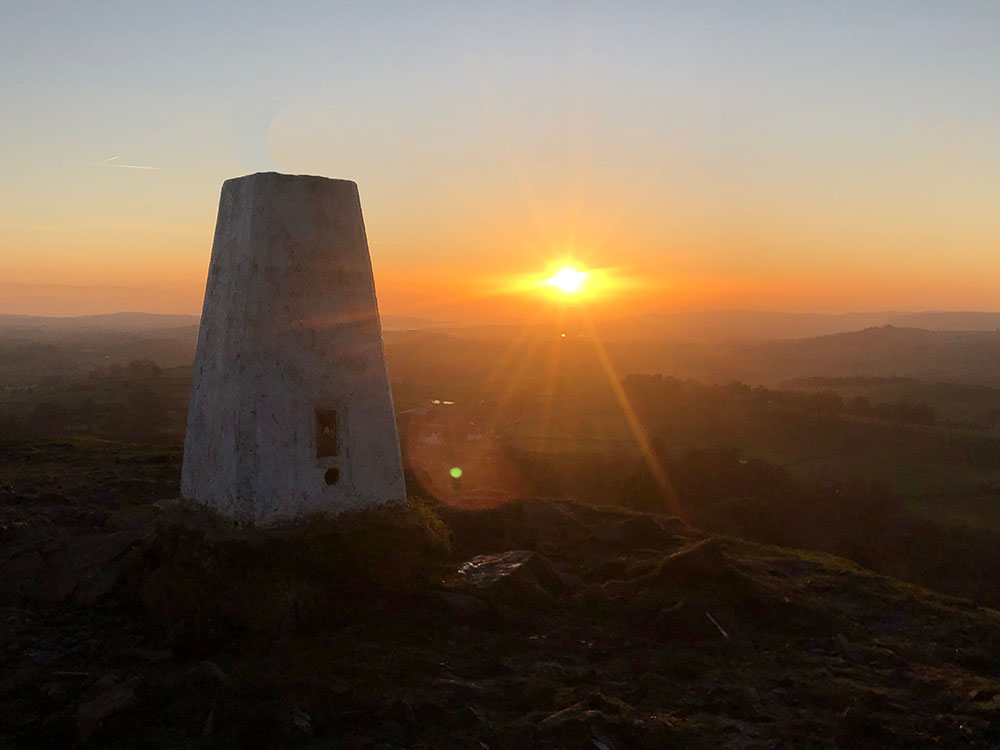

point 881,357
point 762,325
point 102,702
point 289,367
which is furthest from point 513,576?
point 762,325

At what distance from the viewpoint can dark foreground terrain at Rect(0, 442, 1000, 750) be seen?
244 inches

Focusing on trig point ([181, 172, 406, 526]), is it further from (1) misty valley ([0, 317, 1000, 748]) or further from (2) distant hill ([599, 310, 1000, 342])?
(2) distant hill ([599, 310, 1000, 342])

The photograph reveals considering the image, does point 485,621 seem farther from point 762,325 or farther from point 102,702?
point 762,325

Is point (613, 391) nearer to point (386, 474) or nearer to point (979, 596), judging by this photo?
point (979, 596)

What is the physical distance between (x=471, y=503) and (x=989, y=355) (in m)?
104

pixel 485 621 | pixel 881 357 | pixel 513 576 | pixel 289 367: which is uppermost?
pixel 289 367

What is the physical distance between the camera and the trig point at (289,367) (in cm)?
827

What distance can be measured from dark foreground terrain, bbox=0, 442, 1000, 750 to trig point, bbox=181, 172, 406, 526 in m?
0.44

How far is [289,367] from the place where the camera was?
8.45 m

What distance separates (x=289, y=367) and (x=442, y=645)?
11.4 ft

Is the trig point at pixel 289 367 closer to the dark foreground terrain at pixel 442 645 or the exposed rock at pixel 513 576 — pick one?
the dark foreground terrain at pixel 442 645

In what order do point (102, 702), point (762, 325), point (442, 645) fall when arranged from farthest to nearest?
point (762, 325) → point (442, 645) → point (102, 702)

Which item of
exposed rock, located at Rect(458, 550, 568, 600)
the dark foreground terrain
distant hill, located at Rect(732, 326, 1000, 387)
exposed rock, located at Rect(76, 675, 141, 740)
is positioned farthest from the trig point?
distant hill, located at Rect(732, 326, 1000, 387)

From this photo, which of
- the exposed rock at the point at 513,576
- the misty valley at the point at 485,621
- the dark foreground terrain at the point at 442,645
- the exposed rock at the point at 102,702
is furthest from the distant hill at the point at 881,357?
the exposed rock at the point at 102,702
